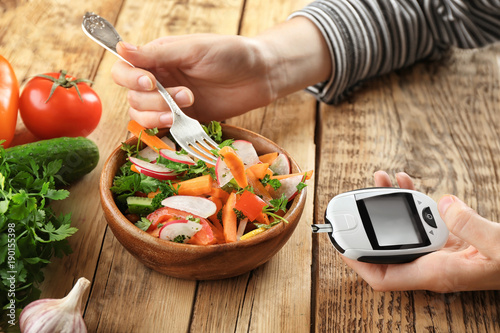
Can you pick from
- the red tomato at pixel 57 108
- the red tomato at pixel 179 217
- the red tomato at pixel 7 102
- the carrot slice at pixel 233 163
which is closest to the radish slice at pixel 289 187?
the carrot slice at pixel 233 163

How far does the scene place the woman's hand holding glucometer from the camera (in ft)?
3.90

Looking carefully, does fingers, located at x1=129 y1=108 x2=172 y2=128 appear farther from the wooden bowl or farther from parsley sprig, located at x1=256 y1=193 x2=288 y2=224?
parsley sprig, located at x1=256 y1=193 x2=288 y2=224

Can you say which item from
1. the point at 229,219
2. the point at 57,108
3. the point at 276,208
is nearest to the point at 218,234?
the point at 229,219

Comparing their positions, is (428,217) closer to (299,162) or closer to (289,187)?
(289,187)

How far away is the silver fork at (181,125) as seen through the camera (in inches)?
53.8

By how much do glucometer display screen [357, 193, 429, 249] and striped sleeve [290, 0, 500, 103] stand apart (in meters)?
0.68

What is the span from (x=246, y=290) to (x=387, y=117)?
35.7 inches

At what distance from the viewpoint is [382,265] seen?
1.31 m

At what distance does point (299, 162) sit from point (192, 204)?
570 millimetres

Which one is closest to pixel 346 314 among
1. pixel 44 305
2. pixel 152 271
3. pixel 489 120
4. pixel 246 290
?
pixel 246 290

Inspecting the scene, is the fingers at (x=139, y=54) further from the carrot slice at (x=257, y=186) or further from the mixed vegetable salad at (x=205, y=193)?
the carrot slice at (x=257, y=186)

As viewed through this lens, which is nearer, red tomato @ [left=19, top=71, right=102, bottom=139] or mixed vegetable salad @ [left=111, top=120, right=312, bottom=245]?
mixed vegetable salad @ [left=111, top=120, right=312, bottom=245]

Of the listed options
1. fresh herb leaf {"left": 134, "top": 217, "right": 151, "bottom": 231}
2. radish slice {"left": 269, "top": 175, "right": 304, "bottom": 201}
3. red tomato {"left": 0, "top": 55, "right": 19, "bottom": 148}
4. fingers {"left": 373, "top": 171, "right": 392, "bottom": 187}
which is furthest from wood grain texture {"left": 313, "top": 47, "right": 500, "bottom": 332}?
red tomato {"left": 0, "top": 55, "right": 19, "bottom": 148}

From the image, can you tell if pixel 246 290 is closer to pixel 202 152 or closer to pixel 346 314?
pixel 346 314
